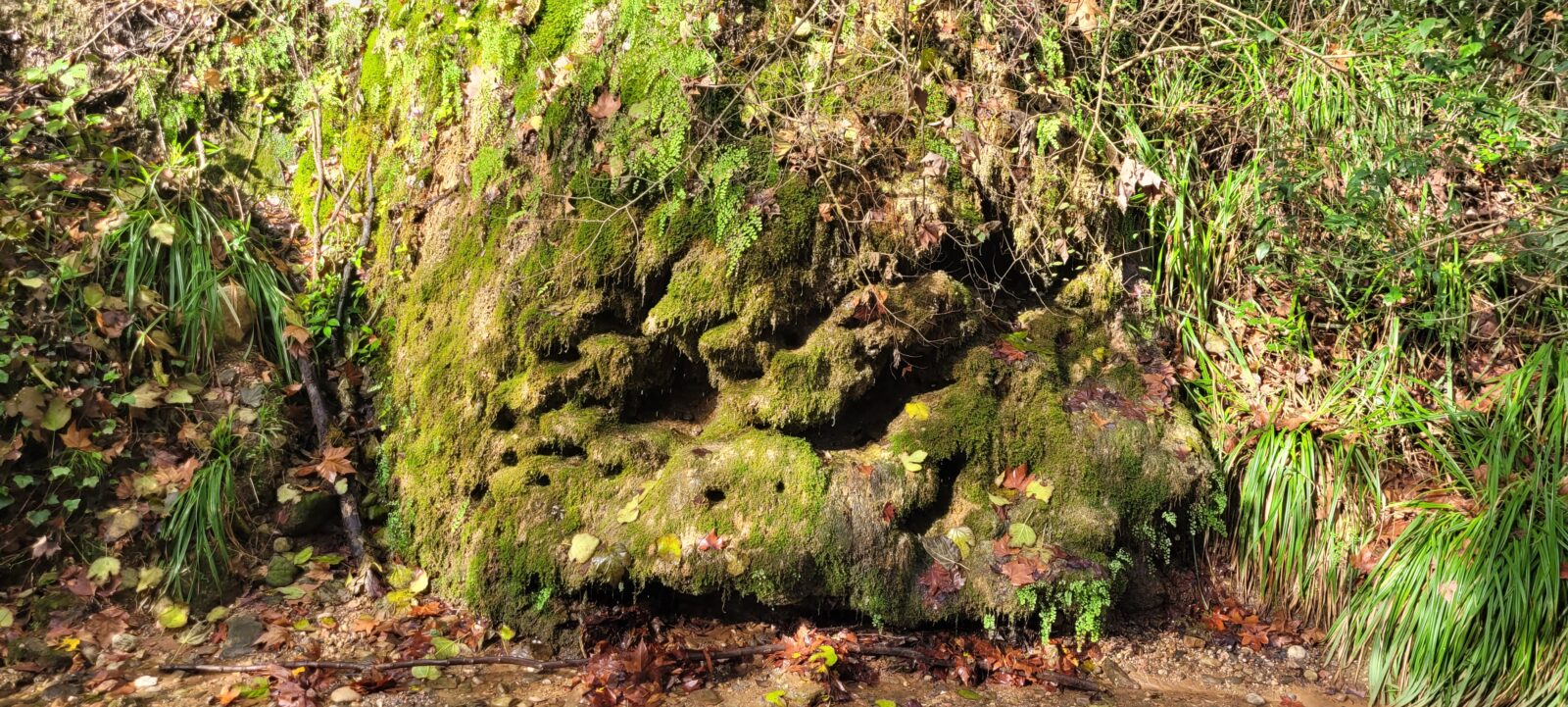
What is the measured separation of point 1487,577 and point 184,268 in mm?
5900

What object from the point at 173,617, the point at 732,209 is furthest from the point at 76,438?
the point at 732,209

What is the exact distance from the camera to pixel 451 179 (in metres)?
4.62

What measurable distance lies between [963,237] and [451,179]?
2.60m

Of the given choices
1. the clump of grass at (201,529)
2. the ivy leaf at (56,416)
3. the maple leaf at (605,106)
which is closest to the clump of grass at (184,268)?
the ivy leaf at (56,416)

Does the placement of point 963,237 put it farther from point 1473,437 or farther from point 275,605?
point 275,605

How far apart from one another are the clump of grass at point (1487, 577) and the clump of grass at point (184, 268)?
201 inches

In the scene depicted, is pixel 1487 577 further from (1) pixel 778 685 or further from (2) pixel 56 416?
(2) pixel 56 416

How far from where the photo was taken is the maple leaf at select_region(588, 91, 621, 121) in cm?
421

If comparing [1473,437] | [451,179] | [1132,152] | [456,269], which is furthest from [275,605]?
[1473,437]

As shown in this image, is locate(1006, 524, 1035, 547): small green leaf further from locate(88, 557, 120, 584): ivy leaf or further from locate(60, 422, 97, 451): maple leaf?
locate(60, 422, 97, 451): maple leaf

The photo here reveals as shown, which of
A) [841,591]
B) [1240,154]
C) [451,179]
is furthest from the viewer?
[1240,154]

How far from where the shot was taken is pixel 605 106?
4.21 meters

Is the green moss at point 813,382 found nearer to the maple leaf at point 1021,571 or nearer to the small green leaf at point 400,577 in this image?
the maple leaf at point 1021,571

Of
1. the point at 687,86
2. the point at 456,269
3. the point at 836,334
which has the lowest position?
the point at 836,334
